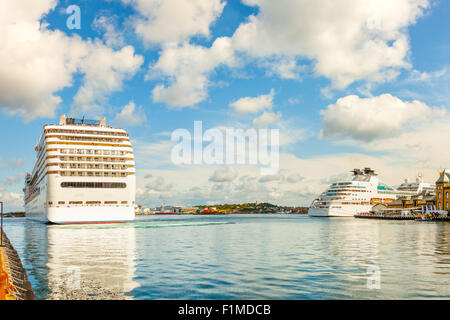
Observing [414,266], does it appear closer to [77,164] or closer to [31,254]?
[31,254]

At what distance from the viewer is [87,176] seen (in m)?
86.1

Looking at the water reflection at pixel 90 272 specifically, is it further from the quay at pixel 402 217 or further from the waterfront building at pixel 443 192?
the waterfront building at pixel 443 192

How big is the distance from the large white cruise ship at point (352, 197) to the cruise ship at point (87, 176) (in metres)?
119

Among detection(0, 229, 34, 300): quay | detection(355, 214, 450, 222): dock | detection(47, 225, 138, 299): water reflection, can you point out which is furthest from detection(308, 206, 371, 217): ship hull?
detection(0, 229, 34, 300): quay

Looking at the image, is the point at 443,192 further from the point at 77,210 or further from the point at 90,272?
the point at 90,272

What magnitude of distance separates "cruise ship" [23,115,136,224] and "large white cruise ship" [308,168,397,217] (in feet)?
389

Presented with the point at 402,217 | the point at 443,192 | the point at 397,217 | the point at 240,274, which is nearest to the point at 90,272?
the point at 240,274

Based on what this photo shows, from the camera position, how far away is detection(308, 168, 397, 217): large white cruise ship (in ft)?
592

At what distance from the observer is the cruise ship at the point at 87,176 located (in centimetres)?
8188

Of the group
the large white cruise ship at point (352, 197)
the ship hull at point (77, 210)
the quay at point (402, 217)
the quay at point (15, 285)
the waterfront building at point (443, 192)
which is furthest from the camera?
the large white cruise ship at point (352, 197)

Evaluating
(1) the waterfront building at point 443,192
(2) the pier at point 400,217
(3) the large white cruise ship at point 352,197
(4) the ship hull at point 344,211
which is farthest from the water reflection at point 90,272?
(3) the large white cruise ship at point 352,197

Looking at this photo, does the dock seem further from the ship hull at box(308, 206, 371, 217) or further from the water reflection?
the water reflection

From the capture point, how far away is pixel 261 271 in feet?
86.8
